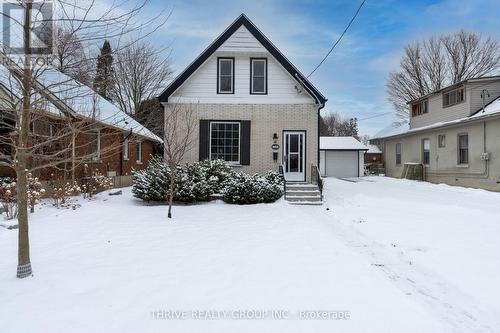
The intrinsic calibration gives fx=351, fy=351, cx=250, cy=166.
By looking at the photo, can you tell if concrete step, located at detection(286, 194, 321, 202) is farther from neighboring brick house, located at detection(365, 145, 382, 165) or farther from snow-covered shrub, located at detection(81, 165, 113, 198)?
neighboring brick house, located at detection(365, 145, 382, 165)

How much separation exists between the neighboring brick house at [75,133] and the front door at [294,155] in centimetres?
601

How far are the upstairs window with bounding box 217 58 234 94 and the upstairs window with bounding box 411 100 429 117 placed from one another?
1521 cm

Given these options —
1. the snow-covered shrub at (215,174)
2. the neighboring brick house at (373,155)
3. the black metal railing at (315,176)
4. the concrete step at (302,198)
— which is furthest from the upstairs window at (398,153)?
the snow-covered shrub at (215,174)

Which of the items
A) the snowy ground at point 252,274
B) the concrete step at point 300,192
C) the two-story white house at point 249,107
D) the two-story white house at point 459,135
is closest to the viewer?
the snowy ground at point 252,274

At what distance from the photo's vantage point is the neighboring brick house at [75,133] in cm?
480

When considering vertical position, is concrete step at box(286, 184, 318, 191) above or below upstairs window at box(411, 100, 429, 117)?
below

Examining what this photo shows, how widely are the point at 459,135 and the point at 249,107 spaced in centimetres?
1219

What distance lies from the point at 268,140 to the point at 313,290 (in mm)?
10805

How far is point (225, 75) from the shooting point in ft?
49.3

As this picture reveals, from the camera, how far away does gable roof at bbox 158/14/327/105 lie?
14.6 metres

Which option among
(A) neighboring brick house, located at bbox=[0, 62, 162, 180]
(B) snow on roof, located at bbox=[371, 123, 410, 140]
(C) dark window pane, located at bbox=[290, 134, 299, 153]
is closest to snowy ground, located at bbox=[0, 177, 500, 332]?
(A) neighboring brick house, located at bbox=[0, 62, 162, 180]

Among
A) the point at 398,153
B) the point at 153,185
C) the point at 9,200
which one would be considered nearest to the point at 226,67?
the point at 153,185

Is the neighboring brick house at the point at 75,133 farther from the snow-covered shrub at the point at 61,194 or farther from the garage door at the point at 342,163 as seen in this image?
the garage door at the point at 342,163

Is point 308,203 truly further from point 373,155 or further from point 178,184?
point 373,155
